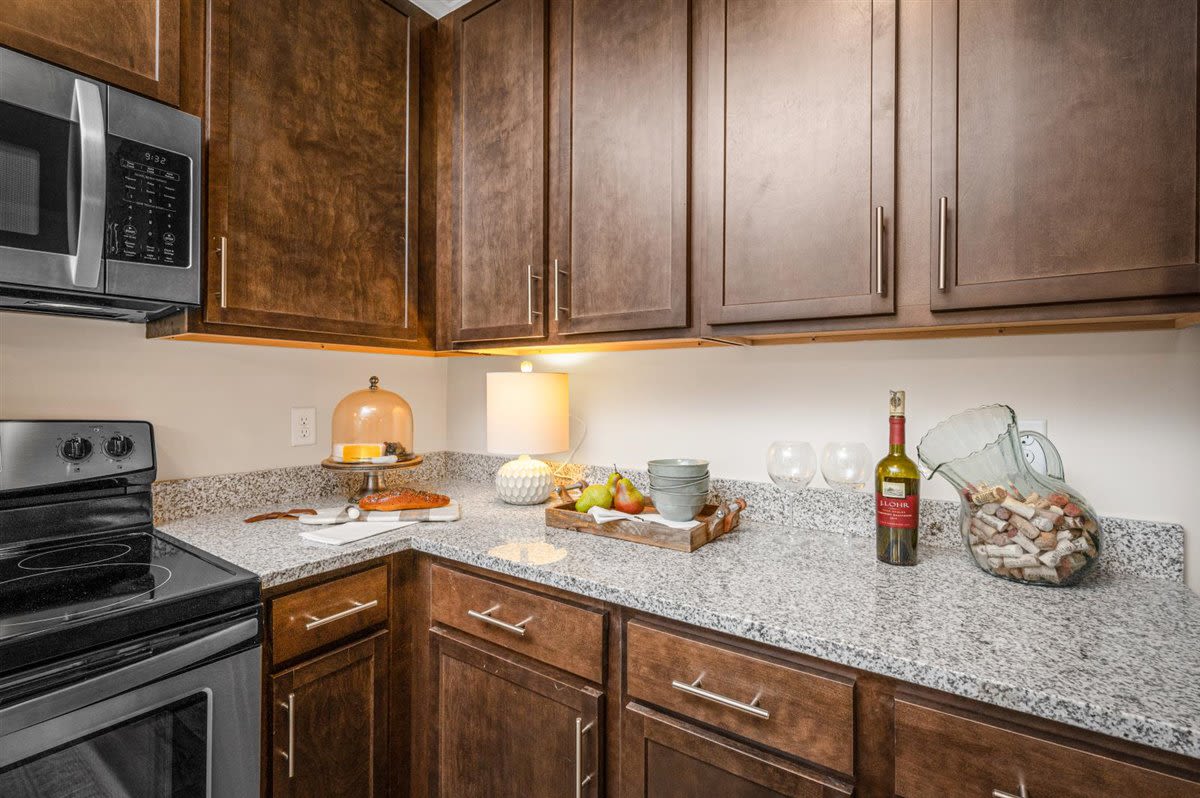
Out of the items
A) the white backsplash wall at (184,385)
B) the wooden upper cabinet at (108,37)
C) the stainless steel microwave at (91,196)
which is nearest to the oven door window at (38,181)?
the stainless steel microwave at (91,196)

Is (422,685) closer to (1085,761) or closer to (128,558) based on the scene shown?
(128,558)

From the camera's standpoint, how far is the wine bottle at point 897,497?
3.91 ft

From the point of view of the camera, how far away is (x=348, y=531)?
1474 mm

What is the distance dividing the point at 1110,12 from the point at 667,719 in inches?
55.5

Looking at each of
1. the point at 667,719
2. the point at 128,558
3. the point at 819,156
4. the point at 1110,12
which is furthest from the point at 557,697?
the point at 1110,12

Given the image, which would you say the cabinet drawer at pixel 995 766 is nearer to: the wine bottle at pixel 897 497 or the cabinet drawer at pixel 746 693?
the cabinet drawer at pixel 746 693

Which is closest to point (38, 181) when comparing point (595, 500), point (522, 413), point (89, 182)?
point (89, 182)

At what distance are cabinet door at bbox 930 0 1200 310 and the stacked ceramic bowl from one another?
0.64 meters

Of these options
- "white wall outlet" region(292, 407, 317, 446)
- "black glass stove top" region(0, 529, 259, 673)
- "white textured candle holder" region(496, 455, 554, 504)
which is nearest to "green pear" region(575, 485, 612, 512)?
"white textured candle holder" region(496, 455, 554, 504)

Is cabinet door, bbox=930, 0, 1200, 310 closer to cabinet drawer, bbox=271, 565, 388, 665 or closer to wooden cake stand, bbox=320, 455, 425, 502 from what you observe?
cabinet drawer, bbox=271, 565, 388, 665

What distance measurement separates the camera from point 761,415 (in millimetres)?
1640

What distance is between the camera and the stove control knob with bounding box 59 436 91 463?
1356 millimetres

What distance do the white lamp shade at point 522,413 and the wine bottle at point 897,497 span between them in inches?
38.5

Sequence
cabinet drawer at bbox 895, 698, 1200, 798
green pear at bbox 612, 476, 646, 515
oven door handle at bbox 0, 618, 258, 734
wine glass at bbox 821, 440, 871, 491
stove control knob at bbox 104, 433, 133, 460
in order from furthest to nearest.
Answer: green pear at bbox 612, 476, 646, 515 < stove control knob at bbox 104, 433, 133, 460 < wine glass at bbox 821, 440, 871, 491 < oven door handle at bbox 0, 618, 258, 734 < cabinet drawer at bbox 895, 698, 1200, 798
